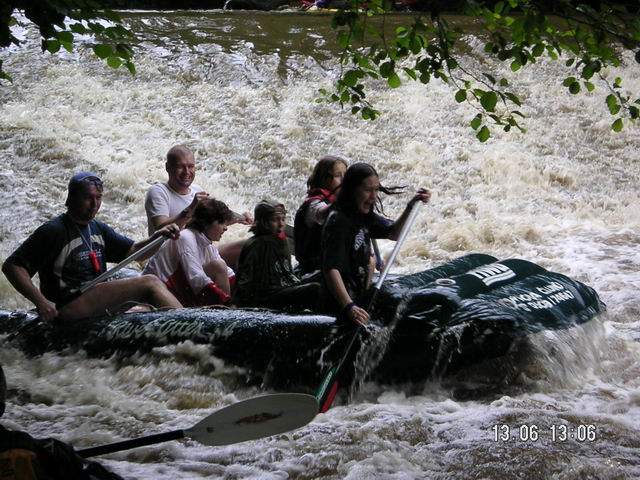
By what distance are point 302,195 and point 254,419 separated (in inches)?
188

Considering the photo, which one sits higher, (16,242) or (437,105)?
(437,105)

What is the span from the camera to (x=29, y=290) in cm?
403

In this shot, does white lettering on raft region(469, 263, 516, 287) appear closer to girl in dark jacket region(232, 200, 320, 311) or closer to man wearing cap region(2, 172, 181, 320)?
girl in dark jacket region(232, 200, 320, 311)

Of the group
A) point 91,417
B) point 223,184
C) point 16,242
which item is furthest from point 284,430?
point 223,184

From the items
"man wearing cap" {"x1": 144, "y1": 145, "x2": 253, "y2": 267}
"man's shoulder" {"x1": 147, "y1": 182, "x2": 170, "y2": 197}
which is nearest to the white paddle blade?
"man wearing cap" {"x1": 144, "y1": 145, "x2": 253, "y2": 267}

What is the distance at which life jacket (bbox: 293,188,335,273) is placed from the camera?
169 inches

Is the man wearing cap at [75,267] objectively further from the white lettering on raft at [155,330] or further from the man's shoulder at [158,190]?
the man's shoulder at [158,190]

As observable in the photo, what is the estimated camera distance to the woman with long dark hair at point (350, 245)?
3.71 m

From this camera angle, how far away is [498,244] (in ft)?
23.3

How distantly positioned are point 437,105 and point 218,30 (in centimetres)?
329

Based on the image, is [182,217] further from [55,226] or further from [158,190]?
[55,226]

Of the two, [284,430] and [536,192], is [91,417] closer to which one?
[284,430]

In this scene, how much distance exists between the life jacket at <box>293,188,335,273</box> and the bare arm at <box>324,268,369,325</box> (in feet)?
1.84

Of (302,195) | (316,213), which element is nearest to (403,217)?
(316,213)
